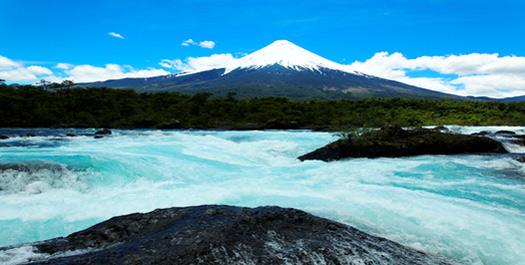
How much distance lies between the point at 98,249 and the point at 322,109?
128 ft

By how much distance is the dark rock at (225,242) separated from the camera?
2.10 metres

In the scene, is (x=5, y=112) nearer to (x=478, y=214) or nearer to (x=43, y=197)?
(x=43, y=197)

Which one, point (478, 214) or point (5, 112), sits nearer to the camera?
point (478, 214)

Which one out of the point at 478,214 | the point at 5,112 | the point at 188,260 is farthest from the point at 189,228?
the point at 5,112

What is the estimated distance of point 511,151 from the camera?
38.1 ft

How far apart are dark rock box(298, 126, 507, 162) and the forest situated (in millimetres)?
14410

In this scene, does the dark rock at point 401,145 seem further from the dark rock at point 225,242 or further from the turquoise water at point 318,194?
the dark rock at point 225,242

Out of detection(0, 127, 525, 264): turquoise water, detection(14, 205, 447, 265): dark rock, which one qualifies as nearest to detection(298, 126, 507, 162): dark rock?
detection(0, 127, 525, 264): turquoise water

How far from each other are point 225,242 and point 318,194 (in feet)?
11.3

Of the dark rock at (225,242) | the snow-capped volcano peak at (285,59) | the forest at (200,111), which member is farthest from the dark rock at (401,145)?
the snow-capped volcano peak at (285,59)

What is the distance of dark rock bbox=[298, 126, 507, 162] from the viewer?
10352 millimetres

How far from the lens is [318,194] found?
17.9ft

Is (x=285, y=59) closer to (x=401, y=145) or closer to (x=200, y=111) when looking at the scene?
(x=200, y=111)

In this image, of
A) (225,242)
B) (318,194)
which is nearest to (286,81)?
(318,194)
